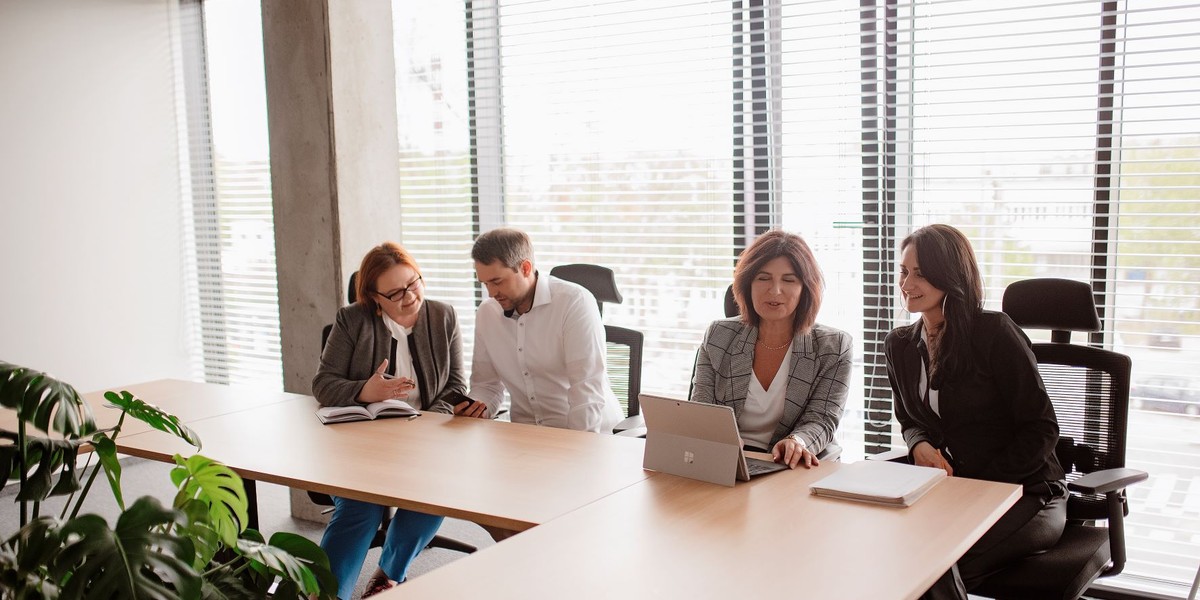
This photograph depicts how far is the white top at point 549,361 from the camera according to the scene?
3348 millimetres

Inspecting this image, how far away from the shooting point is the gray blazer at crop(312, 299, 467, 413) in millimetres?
3438

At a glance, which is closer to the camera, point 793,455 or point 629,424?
point 793,455

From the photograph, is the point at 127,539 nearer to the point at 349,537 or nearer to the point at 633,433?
the point at 349,537

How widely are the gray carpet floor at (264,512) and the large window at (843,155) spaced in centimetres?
108

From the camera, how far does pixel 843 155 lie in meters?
3.73

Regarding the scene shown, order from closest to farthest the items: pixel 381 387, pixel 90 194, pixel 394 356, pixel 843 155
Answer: pixel 381 387, pixel 394 356, pixel 843 155, pixel 90 194

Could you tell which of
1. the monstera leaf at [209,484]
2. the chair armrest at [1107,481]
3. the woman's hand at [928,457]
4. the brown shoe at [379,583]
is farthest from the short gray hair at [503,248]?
the chair armrest at [1107,481]

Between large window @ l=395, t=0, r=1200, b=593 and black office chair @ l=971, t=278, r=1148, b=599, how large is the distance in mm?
701

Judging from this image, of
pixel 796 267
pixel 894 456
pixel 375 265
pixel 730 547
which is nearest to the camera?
pixel 730 547

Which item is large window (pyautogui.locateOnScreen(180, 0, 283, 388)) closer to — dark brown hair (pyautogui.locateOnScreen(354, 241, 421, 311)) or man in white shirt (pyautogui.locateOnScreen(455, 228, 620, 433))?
dark brown hair (pyautogui.locateOnScreen(354, 241, 421, 311))

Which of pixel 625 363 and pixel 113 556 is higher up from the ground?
pixel 113 556

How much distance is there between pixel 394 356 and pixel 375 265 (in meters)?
0.35

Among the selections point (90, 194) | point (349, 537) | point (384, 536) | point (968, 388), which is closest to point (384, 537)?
point (384, 536)

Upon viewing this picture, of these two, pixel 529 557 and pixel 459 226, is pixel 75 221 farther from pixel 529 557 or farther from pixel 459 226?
pixel 529 557
